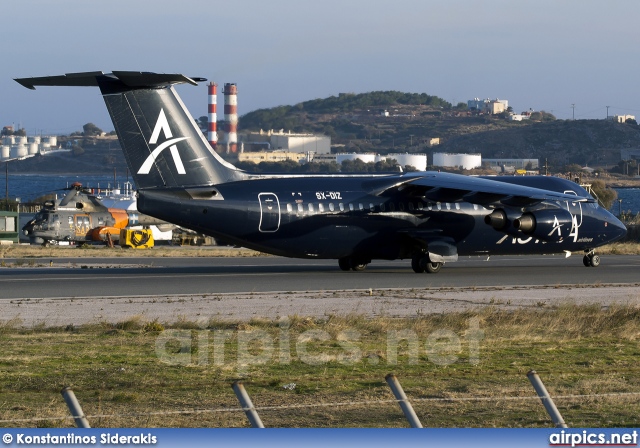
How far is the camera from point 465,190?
3641 centimetres

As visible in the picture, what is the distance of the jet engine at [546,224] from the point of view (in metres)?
36.5

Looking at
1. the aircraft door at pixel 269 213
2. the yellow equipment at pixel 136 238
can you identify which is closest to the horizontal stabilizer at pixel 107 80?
the aircraft door at pixel 269 213

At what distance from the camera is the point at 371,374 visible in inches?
637

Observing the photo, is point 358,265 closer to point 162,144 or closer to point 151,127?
point 162,144

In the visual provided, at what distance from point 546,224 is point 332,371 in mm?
22237

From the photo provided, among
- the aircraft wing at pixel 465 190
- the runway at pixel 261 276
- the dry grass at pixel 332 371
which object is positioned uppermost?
the aircraft wing at pixel 465 190

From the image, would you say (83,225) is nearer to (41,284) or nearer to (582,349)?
(41,284)

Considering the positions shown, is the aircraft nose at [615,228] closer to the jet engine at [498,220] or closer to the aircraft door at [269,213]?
the jet engine at [498,220]

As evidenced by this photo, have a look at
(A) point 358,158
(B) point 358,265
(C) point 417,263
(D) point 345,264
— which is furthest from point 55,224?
(A) point 358,158

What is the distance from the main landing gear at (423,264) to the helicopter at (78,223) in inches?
1262

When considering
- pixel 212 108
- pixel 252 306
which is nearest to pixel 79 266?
pixel 252 306

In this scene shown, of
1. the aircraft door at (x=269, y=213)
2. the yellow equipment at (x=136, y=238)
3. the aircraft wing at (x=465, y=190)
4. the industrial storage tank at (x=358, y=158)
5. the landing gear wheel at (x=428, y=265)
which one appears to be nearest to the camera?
the aircraft door at (x=269, y=213)

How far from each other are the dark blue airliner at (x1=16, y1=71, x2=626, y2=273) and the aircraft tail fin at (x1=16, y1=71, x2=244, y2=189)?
32 millimetres

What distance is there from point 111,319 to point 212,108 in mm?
138898
